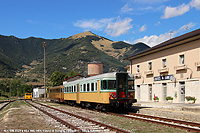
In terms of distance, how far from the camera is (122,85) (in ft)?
60.7

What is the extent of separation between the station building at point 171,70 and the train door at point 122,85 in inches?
378

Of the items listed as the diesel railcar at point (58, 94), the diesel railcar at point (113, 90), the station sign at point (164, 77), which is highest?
the station sign at point (164, 77)

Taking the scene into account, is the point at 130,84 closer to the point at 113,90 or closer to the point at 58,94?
the point at 113,90

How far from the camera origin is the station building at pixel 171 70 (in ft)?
81.8

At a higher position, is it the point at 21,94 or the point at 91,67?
the point at 91,67

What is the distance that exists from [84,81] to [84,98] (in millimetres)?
1578

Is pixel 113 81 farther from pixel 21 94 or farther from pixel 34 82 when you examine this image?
pixel 34 82

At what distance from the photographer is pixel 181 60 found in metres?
27.3

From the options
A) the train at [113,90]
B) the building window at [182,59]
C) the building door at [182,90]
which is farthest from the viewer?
the building window at [182,59]

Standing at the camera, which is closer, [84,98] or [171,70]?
[84,98]

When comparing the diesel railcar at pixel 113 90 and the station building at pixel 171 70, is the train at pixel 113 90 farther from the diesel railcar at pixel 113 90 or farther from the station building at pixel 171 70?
the station building at pixel 171 70

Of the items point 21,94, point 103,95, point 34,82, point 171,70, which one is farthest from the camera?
point 34,82

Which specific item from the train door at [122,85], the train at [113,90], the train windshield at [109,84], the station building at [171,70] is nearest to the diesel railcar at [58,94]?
the station building at [171,70]

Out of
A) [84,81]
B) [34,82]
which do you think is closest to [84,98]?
[84,81]
